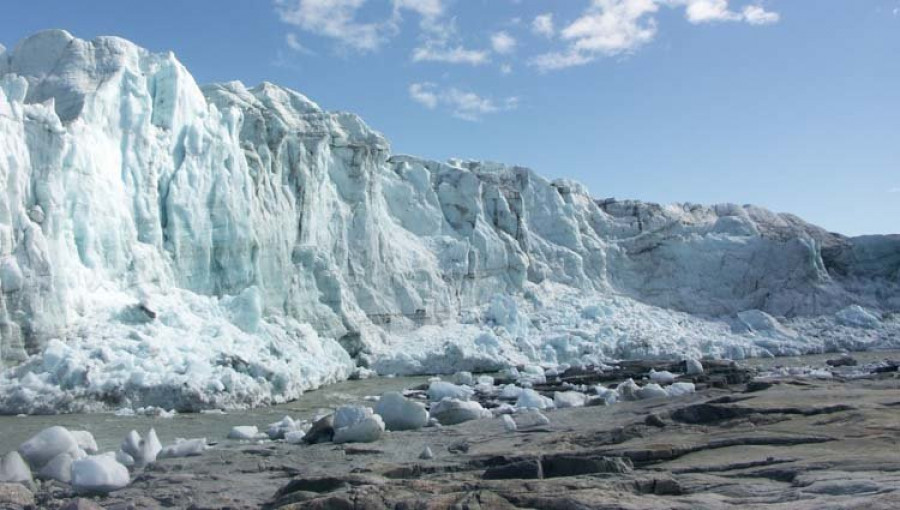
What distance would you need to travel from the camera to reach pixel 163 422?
14.5m

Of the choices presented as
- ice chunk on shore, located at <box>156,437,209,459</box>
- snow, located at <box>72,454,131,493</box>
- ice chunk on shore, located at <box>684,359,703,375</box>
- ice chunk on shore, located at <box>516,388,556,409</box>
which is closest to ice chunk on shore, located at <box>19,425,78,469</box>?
ice chunk on shore, located at <box>156,437,209,459</box>

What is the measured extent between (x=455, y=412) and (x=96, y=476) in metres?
6.06

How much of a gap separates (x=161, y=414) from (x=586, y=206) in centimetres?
3151

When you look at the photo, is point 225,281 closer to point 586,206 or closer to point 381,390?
point 381,390

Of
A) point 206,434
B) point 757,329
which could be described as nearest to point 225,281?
point 206,434

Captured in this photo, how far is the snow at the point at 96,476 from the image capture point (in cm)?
775

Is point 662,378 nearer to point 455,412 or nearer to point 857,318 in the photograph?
point 455,412

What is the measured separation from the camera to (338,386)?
72.6 feet

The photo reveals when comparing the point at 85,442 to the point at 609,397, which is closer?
the point at 85,442

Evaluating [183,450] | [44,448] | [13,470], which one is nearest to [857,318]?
[183,450]

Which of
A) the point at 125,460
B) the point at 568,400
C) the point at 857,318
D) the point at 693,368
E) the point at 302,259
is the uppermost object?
the point at 302,259

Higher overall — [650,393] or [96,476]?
[650,393]

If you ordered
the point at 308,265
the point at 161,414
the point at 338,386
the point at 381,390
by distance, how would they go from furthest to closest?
the point at 308,265, the point at 338,386, the point at 381,390, the point at 161,414

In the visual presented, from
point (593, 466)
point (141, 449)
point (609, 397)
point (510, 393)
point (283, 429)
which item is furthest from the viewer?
point (510, 393)
